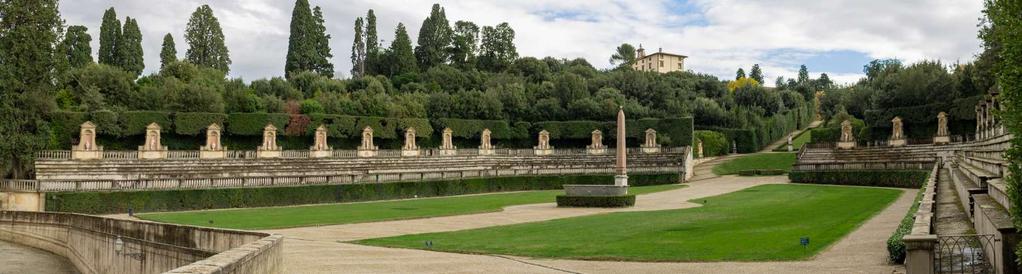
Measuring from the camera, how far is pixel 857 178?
51312 millimetres

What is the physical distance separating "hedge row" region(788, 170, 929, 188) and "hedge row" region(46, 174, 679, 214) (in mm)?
10966

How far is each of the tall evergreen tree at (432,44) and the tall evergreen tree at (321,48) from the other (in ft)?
59.1

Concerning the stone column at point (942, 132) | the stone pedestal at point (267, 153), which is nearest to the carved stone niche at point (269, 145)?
the stone pedestal at point (267, 153)

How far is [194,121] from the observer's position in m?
62.6

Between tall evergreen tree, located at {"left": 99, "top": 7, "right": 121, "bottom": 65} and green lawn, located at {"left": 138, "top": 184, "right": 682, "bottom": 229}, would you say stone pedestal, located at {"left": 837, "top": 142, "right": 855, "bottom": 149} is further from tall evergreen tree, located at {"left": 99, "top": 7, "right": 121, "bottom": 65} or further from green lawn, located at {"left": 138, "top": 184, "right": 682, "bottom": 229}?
tall evergreen tree, located at {"left": 99, "top": 7, "right": 121, "bottom": 65}

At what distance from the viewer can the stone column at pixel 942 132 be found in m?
62.5

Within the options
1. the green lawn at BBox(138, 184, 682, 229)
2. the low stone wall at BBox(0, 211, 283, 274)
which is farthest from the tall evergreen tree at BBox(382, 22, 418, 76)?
the low stone wall at BBox(0, 211, 283, 274)

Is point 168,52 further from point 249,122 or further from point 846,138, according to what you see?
point 846,138

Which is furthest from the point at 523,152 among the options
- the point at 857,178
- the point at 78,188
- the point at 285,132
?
the point at 78,188

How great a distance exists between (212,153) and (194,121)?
5274 mm

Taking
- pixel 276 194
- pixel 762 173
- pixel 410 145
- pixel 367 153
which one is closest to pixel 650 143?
pixel 762 173

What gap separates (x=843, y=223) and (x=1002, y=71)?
1502cm

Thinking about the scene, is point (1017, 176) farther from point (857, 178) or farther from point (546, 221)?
point (857, 178)

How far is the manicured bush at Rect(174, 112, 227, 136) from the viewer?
203 ft
